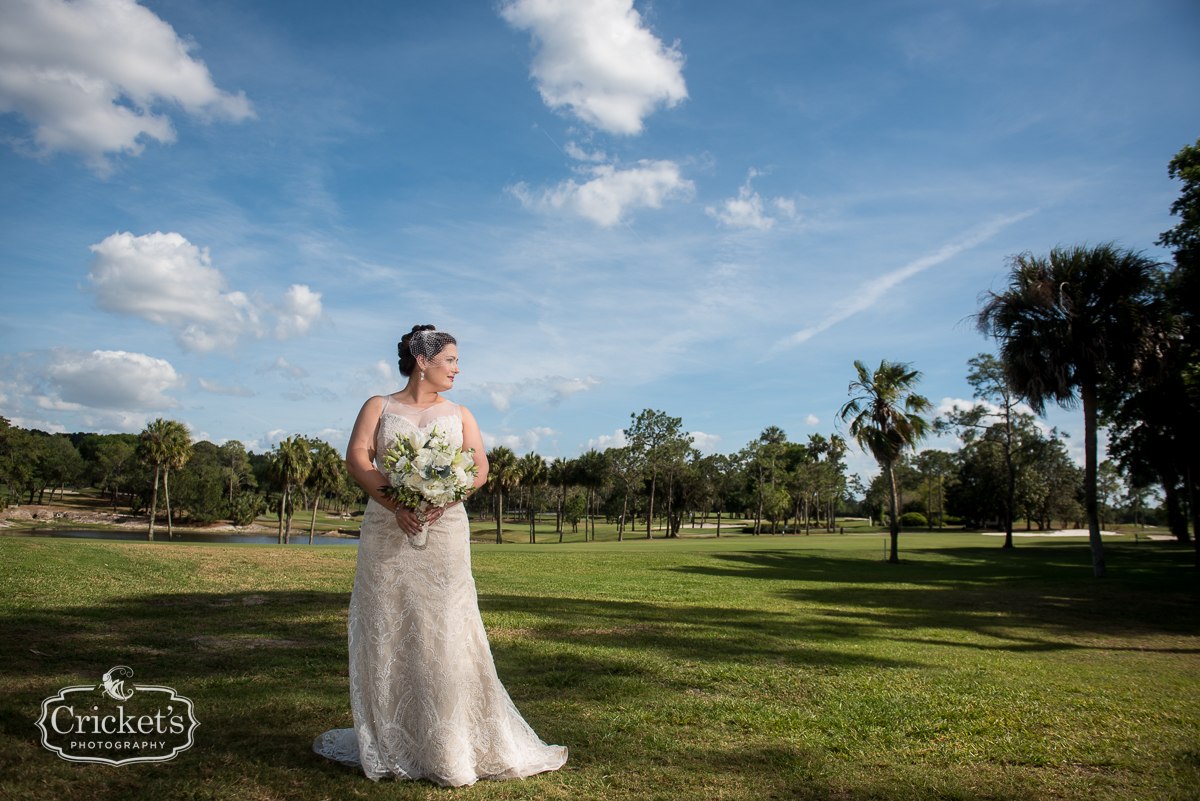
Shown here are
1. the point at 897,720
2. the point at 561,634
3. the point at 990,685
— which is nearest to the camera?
the point at 897,720

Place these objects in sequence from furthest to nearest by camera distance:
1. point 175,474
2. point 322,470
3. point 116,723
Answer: point 175,474 < point 322,470 < point 116,723

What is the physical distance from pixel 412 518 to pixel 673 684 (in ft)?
12.9

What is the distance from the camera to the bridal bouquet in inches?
165

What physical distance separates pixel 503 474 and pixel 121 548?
40296 millimetres

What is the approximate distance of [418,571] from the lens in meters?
4.43

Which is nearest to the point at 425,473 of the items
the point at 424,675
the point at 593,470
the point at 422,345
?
the point at 422,345

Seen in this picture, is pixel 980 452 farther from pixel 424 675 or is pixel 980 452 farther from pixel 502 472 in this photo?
pixel 424 675

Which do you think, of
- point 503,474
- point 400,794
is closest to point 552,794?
point 400,794

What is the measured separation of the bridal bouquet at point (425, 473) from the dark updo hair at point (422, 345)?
62 cm

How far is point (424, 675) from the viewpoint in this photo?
4324 millimetres

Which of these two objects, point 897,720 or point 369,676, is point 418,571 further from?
point 897,720

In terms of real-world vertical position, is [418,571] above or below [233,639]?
above

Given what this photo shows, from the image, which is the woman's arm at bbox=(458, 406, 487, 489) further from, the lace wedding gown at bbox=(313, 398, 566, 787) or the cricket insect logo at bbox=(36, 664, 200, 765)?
the cricket insect logo at bbox=(36, 664, 200, 765)

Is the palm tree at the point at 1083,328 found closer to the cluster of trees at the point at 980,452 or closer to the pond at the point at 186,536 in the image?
the cluster of trees at the point at 980,452
